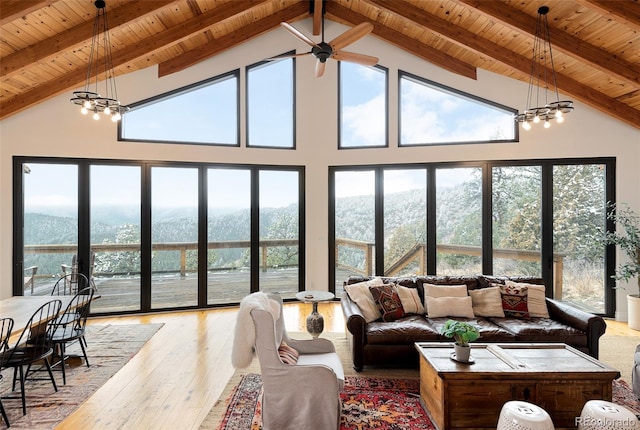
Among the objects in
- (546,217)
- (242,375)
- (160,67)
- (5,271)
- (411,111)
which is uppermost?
(160,67)

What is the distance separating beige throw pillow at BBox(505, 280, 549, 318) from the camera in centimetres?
425

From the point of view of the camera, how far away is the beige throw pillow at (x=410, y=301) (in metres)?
4.32

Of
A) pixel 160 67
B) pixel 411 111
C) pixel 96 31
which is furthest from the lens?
pixel 411 111

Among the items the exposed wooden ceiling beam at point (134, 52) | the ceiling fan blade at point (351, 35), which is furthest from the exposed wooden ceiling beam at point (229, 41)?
the ceiling fan blade at point (351, 35)

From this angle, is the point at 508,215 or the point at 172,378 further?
the point at 508,215

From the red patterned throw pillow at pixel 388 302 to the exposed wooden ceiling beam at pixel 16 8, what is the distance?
14.3 ft

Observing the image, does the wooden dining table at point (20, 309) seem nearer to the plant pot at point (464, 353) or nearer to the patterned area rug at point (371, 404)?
the patterned area rug at point (371, 404)

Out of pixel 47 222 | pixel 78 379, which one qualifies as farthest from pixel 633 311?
pixel 47 222

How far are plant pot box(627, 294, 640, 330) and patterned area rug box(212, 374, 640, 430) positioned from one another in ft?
7.57

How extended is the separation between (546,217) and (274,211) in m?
4.59

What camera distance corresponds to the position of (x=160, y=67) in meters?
6.02

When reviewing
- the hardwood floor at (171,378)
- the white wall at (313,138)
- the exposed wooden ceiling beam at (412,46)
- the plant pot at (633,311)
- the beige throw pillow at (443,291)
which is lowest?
the hardwood floor at (171,378)

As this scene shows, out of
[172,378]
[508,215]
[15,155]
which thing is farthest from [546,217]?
[15,155]

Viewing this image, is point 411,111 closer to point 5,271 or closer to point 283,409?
point 283,409
